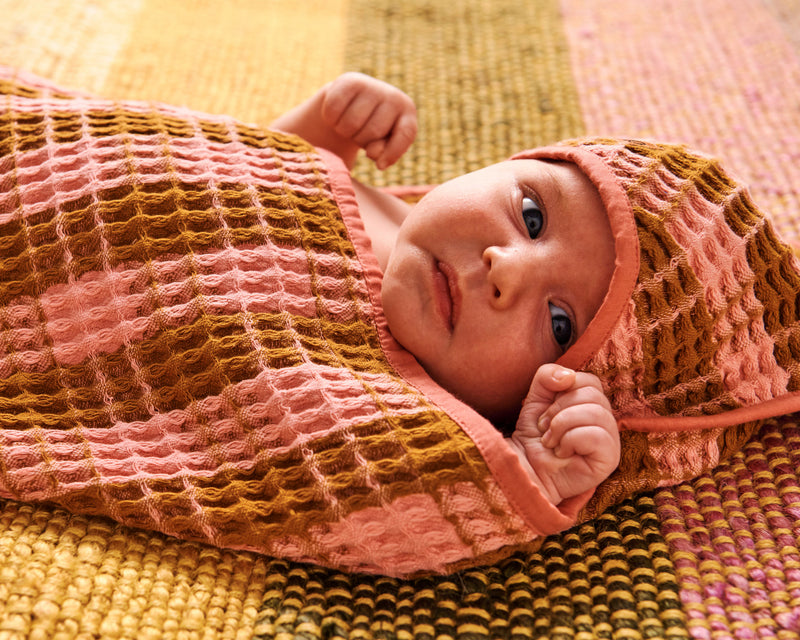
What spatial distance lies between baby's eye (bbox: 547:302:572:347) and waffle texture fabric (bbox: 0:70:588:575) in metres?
0.15

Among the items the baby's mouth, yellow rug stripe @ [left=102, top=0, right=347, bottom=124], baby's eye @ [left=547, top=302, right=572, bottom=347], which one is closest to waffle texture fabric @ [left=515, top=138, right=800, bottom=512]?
baby's eye @ [left=547, top=302, right=572, bottom=347]

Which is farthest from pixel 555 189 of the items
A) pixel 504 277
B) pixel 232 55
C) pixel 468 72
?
pixel 232 55

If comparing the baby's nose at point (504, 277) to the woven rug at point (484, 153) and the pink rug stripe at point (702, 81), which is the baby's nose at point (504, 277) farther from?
the pink rug stripe at point (702, 81)

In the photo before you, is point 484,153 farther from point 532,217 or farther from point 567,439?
point 567,439

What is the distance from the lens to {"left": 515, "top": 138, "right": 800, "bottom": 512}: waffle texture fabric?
2.70 feet

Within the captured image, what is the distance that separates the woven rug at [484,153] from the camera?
2.24ft

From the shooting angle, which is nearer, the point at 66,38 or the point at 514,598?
the point at 514,598

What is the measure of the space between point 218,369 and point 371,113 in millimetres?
512

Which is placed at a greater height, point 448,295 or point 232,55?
point 448,295

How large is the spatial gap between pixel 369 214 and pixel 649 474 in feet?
1.66

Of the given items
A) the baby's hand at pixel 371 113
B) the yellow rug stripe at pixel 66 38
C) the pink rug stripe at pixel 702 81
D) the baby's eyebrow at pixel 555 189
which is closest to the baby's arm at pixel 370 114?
the baby's hand at pixel 371 113

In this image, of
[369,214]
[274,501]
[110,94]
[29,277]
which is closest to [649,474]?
[274,501]

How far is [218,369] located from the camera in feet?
2.61

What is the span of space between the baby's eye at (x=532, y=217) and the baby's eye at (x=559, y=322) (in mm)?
89
